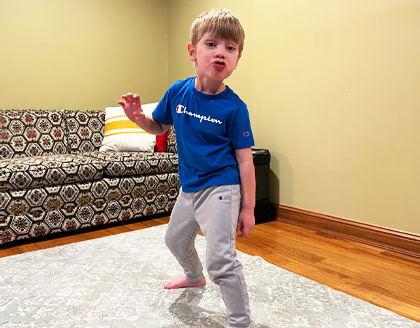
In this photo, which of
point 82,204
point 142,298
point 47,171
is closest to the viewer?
point 142,298

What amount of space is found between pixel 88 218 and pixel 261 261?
1199 mm

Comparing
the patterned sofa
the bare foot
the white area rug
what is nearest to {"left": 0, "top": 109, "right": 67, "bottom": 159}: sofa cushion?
the patterned sofa

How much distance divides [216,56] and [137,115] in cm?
37

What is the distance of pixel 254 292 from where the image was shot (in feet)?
4.91

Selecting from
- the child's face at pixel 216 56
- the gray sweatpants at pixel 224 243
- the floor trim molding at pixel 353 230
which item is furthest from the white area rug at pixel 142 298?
the child's face at pixel 216 56

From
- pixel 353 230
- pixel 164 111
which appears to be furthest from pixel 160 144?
pixel 164 111

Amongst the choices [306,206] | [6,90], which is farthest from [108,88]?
→ [306,206]

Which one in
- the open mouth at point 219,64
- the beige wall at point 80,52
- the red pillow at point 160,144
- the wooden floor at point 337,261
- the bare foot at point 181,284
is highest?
the beige wall at point 80,52

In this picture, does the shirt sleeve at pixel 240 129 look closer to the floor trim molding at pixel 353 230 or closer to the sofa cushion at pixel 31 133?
the floor trim molding at pixel 353 230

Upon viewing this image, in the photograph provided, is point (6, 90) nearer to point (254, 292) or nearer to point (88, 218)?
point (88, 218)

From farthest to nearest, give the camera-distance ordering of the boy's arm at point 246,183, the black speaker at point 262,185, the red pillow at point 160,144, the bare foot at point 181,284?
the red pillow at point 160,144 → the black speaker at point 262,185 → the bare foot at point 181,284 → the boy's arm at point 246,183

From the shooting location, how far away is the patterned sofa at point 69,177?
2129 mm

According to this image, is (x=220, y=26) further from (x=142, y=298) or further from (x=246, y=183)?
(x=142, y=298)

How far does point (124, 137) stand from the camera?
2877mm
